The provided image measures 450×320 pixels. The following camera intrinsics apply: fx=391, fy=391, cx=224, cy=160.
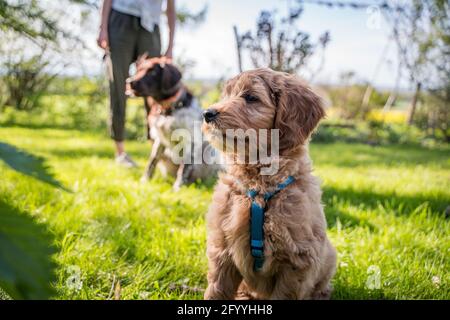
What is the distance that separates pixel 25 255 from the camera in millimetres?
346

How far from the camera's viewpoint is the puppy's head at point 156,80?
189 inches

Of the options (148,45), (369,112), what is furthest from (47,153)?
(369,112)

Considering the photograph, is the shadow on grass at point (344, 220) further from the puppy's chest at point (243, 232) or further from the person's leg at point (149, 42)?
the person's leg at point (149, 42)

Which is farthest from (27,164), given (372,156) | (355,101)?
(355,101)

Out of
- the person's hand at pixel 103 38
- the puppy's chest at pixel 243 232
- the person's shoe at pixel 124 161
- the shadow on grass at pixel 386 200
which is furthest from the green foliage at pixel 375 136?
the puppy's chest at pixel 243 232

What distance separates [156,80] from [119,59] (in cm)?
62

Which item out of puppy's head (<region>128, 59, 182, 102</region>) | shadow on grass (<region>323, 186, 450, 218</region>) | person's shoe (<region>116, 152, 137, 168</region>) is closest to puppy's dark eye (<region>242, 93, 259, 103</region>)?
shadow on grass (<region>323, 186, 450, 218</region>)

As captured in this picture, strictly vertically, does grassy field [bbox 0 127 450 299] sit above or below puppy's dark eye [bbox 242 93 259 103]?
below

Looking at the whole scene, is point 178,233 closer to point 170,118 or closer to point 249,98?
point 249,98

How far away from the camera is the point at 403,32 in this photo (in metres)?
10.8

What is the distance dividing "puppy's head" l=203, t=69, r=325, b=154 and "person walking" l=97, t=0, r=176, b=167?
119 inches

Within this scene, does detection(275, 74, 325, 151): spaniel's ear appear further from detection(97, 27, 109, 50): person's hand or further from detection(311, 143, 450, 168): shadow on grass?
detection(311, 143, 450, 168): shadow on grass

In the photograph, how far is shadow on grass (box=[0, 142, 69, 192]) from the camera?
36cm
